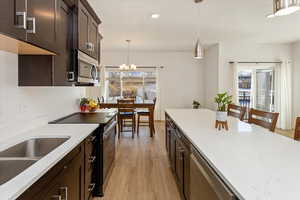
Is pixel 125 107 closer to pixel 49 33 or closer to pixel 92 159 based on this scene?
pixel 92 159

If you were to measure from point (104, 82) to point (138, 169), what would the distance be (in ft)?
16.5

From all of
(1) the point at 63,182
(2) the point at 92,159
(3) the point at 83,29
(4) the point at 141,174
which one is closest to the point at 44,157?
(1) the point at 63,182

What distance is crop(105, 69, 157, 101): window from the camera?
8.21m

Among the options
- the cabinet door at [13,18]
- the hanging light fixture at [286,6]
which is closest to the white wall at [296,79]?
the hanging light fixture at [286,6]

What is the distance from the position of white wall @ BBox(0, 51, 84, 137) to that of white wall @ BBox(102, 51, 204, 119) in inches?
219

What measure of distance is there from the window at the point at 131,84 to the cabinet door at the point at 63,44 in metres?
5.92

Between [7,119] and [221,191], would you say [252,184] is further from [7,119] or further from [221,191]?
[7,119]

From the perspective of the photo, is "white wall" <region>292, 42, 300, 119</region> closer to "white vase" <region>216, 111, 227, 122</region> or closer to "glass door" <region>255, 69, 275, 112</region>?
"glass door" <region>255, 69, 275, 112</region>

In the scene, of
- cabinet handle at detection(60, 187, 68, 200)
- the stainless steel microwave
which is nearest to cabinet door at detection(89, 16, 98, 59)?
the stainless steel microwave

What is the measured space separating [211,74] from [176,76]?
1.33 metres

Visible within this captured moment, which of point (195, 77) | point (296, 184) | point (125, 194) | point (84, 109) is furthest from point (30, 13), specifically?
point (195, 77)

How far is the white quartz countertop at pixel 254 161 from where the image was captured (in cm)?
89

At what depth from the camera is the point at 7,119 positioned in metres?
1.84

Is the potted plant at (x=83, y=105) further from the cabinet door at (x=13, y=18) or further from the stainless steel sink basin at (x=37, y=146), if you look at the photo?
the cabinet door at (x=13, y=18)
